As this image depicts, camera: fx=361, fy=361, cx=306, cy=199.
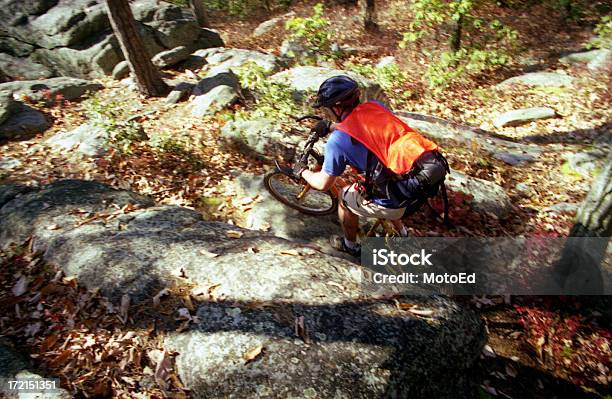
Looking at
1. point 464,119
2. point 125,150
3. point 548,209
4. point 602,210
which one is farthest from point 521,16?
point 125,150

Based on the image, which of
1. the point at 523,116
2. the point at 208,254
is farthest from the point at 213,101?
the point at 523,116

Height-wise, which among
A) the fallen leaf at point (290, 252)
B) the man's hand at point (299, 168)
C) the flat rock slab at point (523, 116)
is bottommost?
the flat rock slab at point (523, 116)

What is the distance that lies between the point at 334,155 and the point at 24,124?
8251 millimetres

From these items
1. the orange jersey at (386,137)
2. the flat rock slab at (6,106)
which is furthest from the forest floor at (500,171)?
the orange jersey at (386,137)

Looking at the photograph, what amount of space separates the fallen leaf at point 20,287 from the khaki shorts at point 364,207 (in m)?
4.15

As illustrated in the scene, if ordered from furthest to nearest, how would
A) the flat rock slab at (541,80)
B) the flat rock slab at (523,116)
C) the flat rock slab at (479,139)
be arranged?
the flat rock slab at (541,80), the flat rock slab at (523,116), the flat rock slab at (479,139)

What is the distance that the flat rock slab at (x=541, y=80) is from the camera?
11.0m

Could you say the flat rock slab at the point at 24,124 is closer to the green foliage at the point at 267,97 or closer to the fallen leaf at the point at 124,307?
the green foliage at the point at 267,97

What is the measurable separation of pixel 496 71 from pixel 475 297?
9.65m

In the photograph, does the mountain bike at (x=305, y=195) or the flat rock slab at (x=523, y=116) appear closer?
the mountain bike at (x=305, y=195)

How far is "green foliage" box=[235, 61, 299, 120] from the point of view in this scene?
27.8 ft

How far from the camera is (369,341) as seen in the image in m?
3.49

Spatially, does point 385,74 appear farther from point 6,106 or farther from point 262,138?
point 6,106

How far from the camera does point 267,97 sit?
9008 millimetres
